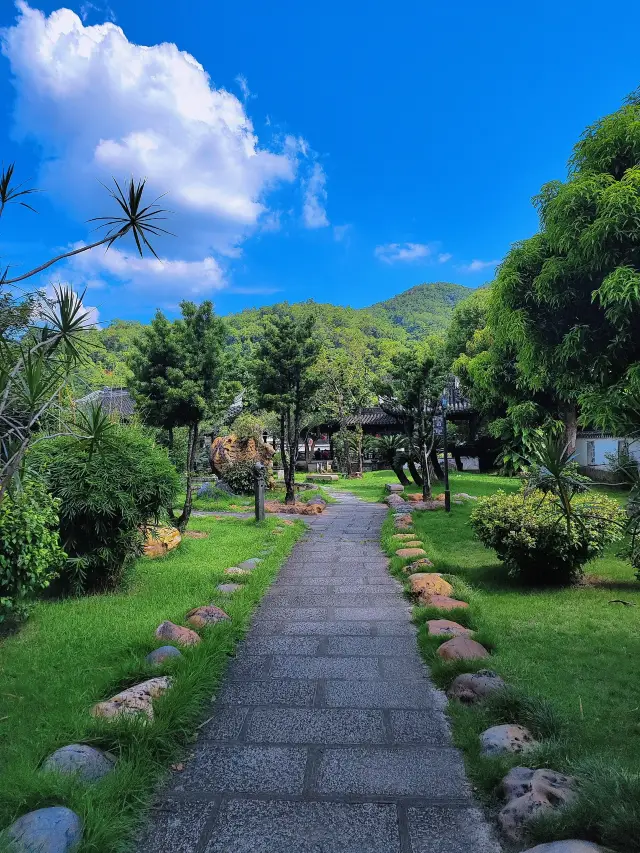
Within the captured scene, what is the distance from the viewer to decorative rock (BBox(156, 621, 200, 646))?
4070mm

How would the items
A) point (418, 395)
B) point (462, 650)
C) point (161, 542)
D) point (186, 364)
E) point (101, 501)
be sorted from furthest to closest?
point (418, 395) < point (186, 364) < point (161, 542) < point (101, 501) < point (462, 650)

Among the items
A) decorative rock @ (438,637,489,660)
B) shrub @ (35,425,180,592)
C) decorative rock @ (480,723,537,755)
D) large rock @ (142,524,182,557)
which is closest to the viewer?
decorative rock @ (480,723,537,755)

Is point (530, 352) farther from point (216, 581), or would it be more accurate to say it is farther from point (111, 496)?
point (111, 496)

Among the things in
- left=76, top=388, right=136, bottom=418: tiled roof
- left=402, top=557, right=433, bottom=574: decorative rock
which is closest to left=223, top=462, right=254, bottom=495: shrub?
left=76, top=388, right=136, bottom=418: tiled roof

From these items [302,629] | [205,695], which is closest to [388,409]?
[302,629]

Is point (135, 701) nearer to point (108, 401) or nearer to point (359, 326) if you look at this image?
point (108, 401)

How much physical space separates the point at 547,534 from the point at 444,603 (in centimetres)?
147

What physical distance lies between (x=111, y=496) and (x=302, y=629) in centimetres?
233

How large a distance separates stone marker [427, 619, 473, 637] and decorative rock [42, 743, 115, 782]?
2.59 m

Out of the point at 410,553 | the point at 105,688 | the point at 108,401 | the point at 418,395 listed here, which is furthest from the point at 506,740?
the point at 108,401

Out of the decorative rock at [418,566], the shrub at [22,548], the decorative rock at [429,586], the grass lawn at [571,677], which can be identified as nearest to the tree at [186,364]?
the decorative rock at [418,566]

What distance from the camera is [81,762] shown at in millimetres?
2490

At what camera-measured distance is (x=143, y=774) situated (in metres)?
2.50

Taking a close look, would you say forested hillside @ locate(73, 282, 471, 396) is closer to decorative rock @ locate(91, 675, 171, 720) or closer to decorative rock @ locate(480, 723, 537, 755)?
decorative rock @ locate(91, 675, 171, 720)
